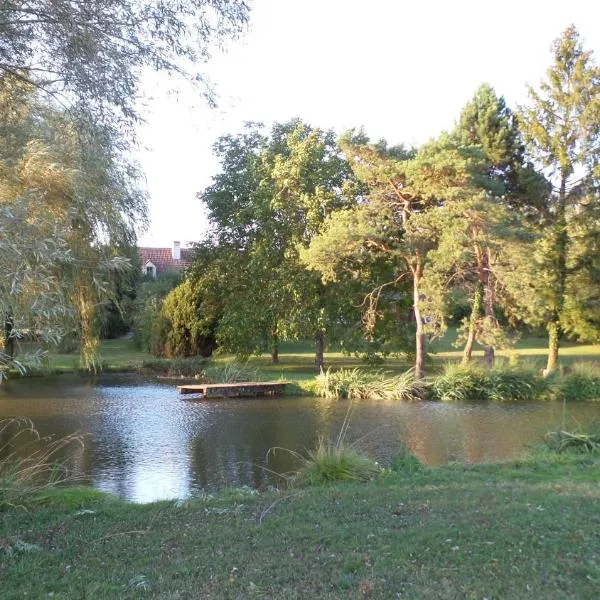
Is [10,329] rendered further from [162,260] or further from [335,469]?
[162,260]

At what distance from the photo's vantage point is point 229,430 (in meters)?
14.2

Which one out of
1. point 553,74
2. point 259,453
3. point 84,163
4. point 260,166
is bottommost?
point 259,453

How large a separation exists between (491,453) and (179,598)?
27.3 ft

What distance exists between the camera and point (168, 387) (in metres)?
22.7

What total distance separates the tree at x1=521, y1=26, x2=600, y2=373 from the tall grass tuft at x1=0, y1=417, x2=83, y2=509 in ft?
52.1

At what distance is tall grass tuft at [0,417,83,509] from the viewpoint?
6738 mm

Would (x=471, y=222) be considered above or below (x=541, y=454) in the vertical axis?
above

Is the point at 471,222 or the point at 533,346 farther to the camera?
the point at 533,346

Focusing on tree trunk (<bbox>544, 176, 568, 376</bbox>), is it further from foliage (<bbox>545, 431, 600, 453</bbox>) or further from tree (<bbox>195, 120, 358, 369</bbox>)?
foliage (<bbox>545, 431, 600, 453</bbox>)

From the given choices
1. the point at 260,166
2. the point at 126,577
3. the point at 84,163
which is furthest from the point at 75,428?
the point at 260,166

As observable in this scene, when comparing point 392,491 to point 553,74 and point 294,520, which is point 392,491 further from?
point 553,74

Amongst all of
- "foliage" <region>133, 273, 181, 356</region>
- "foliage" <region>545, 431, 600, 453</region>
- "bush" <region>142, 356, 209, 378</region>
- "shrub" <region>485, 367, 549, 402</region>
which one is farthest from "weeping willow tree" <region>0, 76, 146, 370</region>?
"foliage" <region>133, 273, 181, 356</region>

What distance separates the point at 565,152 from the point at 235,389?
13.4 metres

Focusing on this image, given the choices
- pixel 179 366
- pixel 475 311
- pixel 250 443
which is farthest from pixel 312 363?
pixel 250 443
